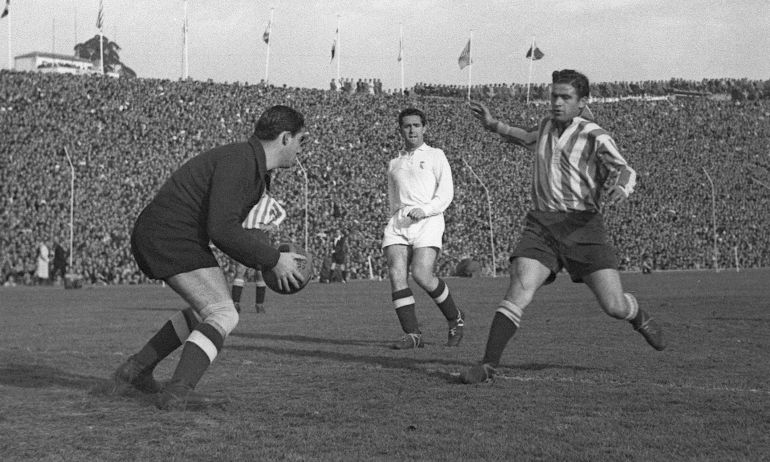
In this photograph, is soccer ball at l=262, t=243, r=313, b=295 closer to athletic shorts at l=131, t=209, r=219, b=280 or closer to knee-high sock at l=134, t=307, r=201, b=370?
A: athletic shorts at l=131, t=209, r=219, b=280

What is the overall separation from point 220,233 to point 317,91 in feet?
157

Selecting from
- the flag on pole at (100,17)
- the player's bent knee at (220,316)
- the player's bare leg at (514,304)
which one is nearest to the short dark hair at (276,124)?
the player's bent knee at (220,316)

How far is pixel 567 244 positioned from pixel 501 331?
2.51ft

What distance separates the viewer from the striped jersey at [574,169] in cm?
772

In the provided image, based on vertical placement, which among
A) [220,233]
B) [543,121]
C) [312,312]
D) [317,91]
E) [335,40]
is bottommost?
[312,312]

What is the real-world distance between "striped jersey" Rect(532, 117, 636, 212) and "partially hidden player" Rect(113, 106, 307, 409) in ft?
6.95

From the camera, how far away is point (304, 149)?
4647 centimetres

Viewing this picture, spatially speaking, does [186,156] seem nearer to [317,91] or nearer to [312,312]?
[317,91]

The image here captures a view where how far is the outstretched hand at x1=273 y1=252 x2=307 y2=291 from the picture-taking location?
6.14 metres

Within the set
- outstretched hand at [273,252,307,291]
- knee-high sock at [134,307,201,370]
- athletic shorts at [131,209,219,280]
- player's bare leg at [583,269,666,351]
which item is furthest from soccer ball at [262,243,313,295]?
player's bare leg at [583,269,666,351]

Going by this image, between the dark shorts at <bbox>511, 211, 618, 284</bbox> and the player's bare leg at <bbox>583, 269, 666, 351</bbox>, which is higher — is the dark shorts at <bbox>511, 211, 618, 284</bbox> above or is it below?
above

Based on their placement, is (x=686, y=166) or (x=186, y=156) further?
(x=686, y=166)

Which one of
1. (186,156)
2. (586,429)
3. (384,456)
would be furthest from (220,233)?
(186,156)

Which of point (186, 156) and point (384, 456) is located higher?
point (186, 156)
